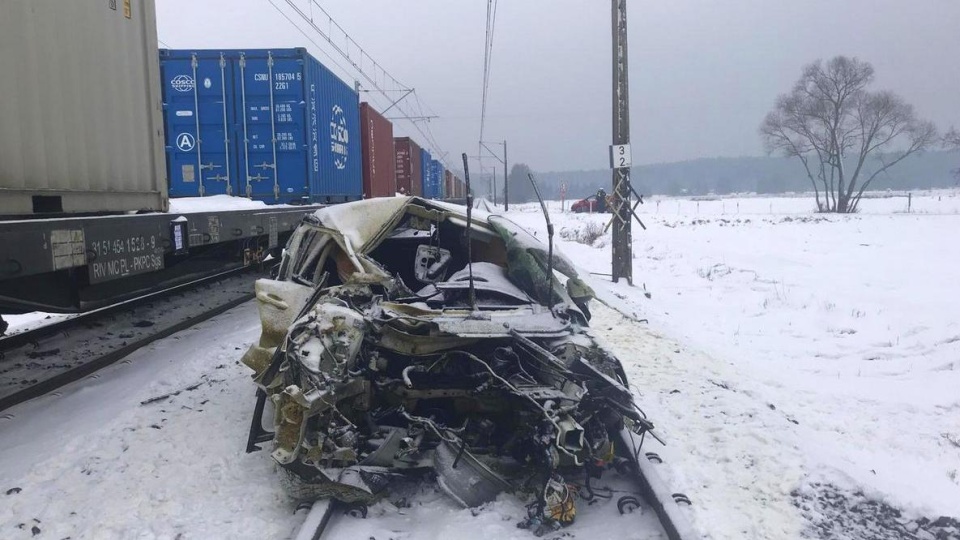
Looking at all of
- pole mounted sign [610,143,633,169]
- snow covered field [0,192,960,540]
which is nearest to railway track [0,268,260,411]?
snow covered field [0,192,960,540]

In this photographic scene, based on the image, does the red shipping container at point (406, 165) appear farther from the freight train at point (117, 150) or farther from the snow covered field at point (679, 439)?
the snow covered field at point (679, 439)

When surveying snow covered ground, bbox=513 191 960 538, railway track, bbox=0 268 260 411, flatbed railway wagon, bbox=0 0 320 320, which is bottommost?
snow covered ground, bbox=513 191 960 538

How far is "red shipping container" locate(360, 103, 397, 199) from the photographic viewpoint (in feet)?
59.5

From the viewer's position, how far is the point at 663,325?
367 inches

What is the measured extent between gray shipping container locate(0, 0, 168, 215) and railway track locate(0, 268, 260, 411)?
149cm

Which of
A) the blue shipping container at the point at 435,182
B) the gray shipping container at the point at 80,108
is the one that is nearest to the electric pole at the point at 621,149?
the gray shipping container at the point at 80,108

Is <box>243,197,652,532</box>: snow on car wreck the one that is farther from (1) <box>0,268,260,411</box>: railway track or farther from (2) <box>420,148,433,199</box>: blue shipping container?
(2) <box>420,148,433,199</box>: blue shipping container

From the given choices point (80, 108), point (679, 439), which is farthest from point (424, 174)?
point (679, 439)

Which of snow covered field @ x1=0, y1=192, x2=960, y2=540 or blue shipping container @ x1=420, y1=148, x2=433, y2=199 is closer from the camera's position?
snow covered field @ x1=0, y1=192, x2=960, y2=540

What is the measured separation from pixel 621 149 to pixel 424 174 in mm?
19917

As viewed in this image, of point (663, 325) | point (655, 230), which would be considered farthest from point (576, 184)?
point (663, 325)

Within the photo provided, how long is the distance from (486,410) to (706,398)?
2.42 metres

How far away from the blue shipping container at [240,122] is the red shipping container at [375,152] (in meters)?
5.57

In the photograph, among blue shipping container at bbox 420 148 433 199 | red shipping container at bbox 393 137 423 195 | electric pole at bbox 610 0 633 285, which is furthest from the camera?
blue shipping container at bbox 420 148 433 199
